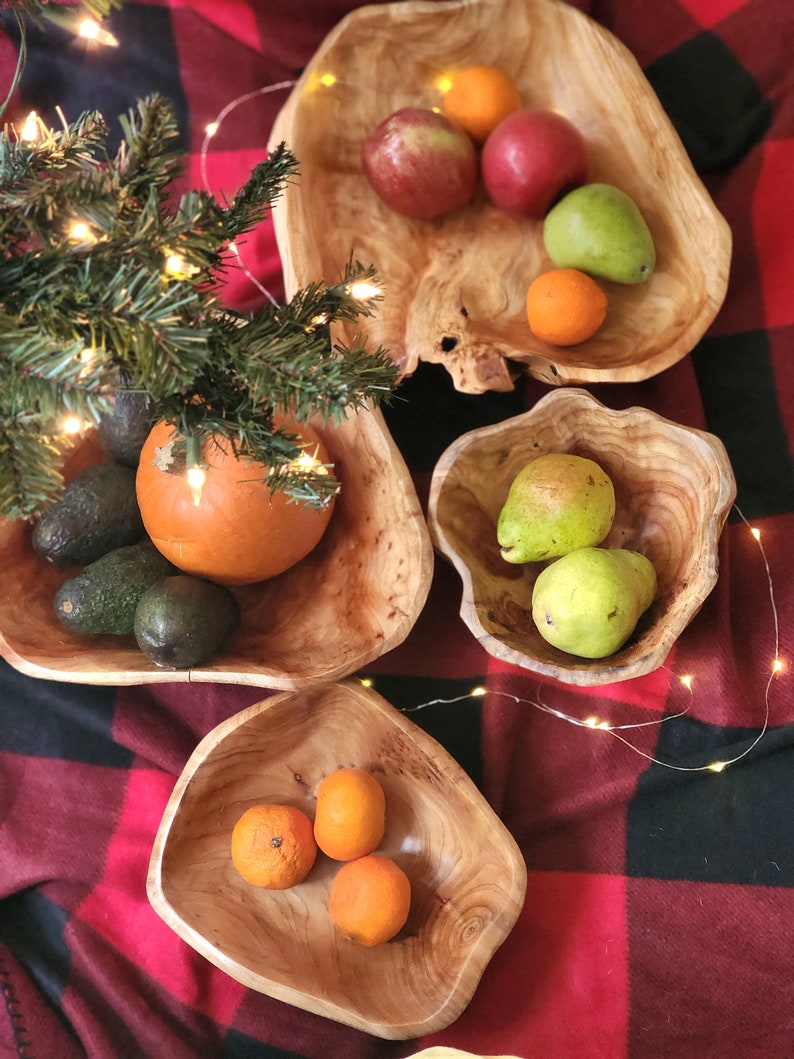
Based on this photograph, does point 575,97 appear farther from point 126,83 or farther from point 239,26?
point 126,83

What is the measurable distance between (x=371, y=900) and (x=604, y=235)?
0.68 meters

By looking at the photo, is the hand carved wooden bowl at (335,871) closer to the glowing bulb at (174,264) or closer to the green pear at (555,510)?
the green pear at (555,510)

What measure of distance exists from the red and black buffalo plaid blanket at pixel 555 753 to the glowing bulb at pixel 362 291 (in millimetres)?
264

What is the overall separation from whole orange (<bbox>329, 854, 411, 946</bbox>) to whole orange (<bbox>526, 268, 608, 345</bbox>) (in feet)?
1.80

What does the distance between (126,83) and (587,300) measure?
2.18 feet

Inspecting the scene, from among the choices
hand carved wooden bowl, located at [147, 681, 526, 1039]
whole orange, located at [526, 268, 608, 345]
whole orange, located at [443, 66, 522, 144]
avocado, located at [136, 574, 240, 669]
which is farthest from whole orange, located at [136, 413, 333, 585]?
whole orange, located at [443, 66, 522, 144]

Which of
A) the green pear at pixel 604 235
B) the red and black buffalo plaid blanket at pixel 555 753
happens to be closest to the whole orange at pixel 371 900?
the red and black buffalo plaid blanket at pixel 555 753

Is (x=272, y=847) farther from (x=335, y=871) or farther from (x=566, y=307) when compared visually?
(x=566, y=307)

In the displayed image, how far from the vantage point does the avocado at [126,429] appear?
0.75 metres

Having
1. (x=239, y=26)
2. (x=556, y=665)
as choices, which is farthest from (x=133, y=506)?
(x=239, y=26)

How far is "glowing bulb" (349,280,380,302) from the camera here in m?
0.64

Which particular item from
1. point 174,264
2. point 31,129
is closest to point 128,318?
point 174,264

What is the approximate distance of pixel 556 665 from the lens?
711 mm

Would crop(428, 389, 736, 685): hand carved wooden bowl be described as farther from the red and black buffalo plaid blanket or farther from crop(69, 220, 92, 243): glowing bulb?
crop(69, 220, 92, 243): glowing bulb
